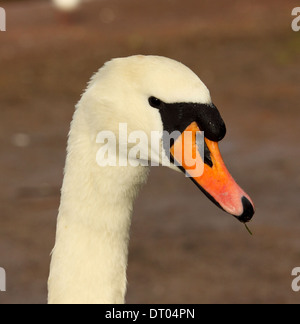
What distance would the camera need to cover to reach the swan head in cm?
271

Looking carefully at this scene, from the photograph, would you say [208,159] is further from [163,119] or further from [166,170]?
[166,170]

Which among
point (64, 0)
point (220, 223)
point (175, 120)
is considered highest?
point (64, 0)

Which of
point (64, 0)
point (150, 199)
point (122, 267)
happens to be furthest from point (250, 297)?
point (64, 0)

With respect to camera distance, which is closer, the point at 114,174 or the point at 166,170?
the point at 114,174

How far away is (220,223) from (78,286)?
564 cm

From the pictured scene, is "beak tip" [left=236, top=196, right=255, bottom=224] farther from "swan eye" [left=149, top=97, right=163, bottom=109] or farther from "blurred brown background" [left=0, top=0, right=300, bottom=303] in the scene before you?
"blurred brown background" [left=0, top=0, right=300, bottom=303]

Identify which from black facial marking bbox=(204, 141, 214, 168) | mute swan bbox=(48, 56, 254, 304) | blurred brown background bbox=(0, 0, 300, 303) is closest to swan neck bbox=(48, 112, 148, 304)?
mute swan bbox=(48, 56, 254, 304)

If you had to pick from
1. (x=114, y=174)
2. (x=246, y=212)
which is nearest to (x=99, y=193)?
(x=114, y=174)

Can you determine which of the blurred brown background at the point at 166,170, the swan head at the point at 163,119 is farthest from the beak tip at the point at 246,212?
the blurred brown background at the point at 166,170

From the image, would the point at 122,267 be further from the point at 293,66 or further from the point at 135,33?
the point at 135,33

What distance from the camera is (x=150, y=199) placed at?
916cm

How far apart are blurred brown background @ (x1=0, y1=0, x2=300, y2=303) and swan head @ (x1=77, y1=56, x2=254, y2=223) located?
4.33 m

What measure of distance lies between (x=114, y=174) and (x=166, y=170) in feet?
24.2

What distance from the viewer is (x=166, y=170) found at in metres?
10.2
